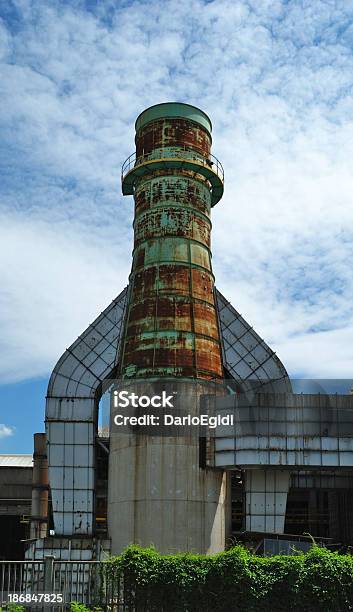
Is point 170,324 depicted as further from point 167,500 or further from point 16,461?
point 16,461

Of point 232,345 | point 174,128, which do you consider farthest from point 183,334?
point 174,128

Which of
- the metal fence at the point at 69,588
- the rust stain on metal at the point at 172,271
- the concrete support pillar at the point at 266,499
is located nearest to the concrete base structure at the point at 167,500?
the concrete support pillar at the point at 266,499

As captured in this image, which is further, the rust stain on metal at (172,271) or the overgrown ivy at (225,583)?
the rust stain on metal at (172,271)

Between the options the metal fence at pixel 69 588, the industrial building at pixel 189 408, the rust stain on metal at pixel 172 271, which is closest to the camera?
the metal fence at pixel 69 588

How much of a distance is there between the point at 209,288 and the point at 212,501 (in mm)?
11960

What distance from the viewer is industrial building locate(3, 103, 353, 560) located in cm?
3522

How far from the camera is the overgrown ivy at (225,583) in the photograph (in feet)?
66.2

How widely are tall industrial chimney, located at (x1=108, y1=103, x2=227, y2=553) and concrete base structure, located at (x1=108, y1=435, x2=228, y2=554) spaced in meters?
0.05

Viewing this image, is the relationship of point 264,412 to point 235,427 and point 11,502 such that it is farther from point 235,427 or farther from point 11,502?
point 11,502

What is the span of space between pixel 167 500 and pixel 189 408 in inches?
186

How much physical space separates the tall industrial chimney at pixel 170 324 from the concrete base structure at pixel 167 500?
50 millimetres

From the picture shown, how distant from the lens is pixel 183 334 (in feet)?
124

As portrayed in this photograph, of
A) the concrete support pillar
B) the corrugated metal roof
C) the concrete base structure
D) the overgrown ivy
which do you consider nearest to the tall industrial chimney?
the concrete base structure

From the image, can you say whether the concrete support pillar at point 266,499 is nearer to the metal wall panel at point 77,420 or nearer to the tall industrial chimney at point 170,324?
the tall industrial chimney at point 170,324
